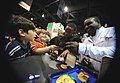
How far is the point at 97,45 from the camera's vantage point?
1.41 m

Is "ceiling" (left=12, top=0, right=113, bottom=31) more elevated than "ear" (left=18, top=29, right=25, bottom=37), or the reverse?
"ceiling" (left=12, top=0, right=113, bottom=31)

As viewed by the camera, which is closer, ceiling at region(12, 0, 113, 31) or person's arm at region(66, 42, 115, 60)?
person's arm at region(66, 42, 115, 60)

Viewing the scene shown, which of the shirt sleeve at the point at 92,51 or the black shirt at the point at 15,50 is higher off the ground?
the black shirt at the point at 15,50

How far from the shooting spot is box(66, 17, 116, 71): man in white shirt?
4.13ft

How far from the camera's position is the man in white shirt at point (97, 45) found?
1258mm

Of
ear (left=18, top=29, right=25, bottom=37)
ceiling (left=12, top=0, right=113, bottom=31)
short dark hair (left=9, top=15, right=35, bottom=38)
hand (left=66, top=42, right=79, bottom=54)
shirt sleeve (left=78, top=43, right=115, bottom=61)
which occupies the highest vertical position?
ceiling (left=12, top=0, right=113, bottom=31)

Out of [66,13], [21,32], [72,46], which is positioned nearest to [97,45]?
[72,46]

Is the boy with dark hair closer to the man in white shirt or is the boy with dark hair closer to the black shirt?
the black shirt

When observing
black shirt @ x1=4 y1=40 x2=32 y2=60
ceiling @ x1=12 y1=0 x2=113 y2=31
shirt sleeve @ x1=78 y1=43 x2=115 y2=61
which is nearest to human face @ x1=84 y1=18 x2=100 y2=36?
shirt sleeve @ x1=78 y1=43 x2=115 y2=61

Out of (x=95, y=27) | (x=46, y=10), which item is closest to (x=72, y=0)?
(x=46, y=10)

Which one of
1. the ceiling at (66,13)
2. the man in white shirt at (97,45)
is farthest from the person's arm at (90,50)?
the ceiling at (66,13)

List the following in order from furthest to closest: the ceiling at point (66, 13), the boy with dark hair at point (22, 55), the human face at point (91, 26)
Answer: the ceiling at point (66, 13) < the human face at point (91, 26) < the boy with dark hair at point (22, 55)

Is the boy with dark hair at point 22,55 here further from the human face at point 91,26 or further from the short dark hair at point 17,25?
the human face at point 91,26

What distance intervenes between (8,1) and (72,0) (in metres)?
3.19
